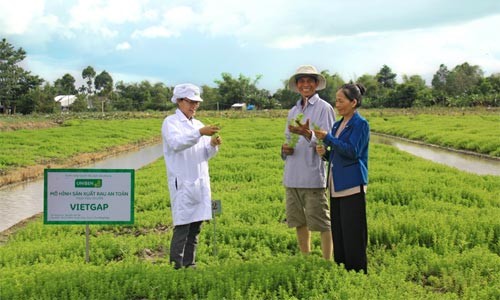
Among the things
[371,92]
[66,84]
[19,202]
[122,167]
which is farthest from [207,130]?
[66,84]

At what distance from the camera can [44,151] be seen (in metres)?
21.4

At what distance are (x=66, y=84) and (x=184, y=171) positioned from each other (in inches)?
3889

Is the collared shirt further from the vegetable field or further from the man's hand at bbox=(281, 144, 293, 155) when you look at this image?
the vegetable field

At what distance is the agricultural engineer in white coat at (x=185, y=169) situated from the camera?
5078 mm

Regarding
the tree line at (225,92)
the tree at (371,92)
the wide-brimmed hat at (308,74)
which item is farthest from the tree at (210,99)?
the wide-brimmed hat at (308,74)

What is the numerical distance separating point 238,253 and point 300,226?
1524mm

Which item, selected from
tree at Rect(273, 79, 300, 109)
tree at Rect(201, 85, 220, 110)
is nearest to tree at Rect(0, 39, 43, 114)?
tree at Rect(201, 85, 220, 110)

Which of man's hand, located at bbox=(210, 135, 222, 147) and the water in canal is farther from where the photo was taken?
the water in canal

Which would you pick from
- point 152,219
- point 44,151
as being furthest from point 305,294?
point 44,151

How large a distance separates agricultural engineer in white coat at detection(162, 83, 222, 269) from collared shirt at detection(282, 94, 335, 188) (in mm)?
876

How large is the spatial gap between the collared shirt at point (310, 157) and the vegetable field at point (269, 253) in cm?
80

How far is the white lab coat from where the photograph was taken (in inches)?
199

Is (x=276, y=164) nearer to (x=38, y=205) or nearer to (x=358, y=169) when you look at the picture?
(x=38, y=205)

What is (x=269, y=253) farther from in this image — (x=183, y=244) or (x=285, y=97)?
(x=285, y=97)
